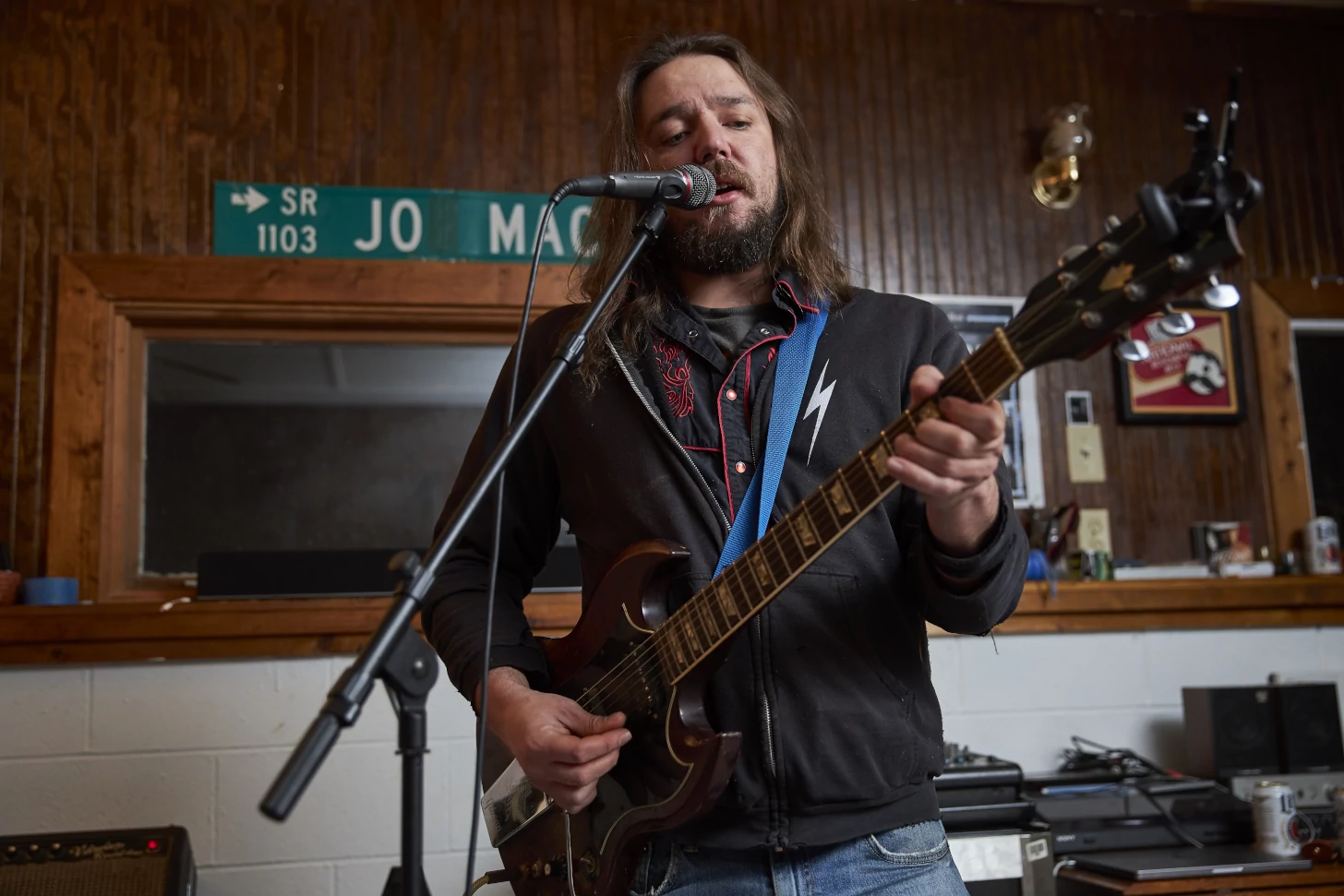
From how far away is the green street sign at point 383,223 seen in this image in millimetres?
2818

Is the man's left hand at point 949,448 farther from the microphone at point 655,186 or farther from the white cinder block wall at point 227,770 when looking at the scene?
the white cinder block wall at point 227,770

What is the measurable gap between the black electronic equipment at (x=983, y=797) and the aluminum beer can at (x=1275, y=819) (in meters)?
0.52

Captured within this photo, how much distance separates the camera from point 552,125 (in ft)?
9.89

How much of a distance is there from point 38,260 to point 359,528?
3.33 feet

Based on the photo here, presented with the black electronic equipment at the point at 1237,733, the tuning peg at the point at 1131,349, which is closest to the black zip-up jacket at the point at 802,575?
the tuning peg at the point at 1131,349

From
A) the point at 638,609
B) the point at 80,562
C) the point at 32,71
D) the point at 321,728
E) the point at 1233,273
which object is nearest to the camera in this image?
the point at 321,728

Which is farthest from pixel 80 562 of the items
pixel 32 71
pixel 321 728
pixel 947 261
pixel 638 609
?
pixel 947 261

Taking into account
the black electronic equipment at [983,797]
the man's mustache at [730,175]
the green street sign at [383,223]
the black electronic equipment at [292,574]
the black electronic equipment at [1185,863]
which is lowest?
the black electronic equipment at [1185,863]

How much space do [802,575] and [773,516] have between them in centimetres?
8

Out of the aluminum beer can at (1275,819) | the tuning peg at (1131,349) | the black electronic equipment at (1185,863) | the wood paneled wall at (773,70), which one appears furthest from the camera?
the wood paneled wall at (773,70)

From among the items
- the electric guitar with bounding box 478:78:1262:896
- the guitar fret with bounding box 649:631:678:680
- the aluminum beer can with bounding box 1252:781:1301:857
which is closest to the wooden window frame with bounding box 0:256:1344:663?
the aluminum beer can with bounding box 1252:781:1301:857

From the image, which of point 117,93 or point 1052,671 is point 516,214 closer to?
point 117,93

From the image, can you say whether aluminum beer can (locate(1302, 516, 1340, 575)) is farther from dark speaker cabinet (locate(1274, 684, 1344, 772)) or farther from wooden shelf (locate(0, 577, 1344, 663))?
wooden shelf (locate(0, 577, 1344, 663))

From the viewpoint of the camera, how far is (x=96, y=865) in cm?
211
